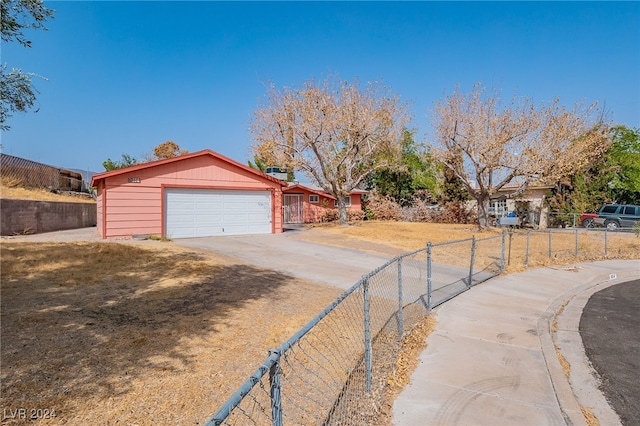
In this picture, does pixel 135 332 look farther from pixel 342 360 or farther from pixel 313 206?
pixel 313 206

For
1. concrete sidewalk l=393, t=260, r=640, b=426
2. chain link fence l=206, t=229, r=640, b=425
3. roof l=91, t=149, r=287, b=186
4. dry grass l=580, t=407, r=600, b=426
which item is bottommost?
dry grass l=580, t=407, r=600, b=426

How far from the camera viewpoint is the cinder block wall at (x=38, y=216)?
46.9 feet

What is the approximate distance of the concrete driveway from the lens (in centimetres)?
897

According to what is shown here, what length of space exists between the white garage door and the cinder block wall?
6.09m

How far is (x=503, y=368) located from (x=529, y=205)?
26.6 meters

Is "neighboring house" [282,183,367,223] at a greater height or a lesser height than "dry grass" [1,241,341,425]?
greater

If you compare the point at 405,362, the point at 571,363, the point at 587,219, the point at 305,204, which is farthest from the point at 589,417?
the point at 587,219

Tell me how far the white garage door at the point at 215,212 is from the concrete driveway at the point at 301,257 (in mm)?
766

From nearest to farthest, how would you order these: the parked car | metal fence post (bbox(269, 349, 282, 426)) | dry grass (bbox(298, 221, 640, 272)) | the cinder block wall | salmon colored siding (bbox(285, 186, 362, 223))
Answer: metal fence post (bbox(269, 349, 282, 426)) → dry grass (bbox(298, 221, 640, 272)) → the cinder block wall → the parked car → salmon colored siding (bbox(285, 186, 362, 223))

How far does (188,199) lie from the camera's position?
616 inches

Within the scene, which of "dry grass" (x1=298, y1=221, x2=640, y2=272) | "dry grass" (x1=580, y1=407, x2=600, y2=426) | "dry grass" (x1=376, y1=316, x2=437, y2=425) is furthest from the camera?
"dry grass" (x1=298, y1=221, x2=640, y2=272)

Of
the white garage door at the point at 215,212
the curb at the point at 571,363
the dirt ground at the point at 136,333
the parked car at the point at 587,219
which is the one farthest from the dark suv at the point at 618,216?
the dirt ground at the point at 136,333

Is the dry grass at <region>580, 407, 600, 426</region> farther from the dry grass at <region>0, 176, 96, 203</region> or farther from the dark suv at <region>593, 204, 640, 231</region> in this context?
the dark suv at <region>593, 204, 640, 231</region>

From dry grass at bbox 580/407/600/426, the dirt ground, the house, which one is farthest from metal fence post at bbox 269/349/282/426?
the house
